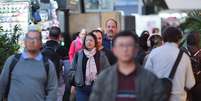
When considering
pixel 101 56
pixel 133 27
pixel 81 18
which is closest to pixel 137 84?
pixel 101 56

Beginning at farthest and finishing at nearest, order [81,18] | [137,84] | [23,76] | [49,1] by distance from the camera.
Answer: [81,18] < [49,1] < [23,76] < [137,84]

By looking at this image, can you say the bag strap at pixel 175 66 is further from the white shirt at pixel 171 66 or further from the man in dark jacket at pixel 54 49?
the man in dark jacket at pixel 54 49

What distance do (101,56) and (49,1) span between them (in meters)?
5.89

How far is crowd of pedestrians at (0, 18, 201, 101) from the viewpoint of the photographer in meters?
5.67

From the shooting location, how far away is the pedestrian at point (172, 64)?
25.9 feet

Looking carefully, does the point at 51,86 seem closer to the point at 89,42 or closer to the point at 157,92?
the point at 89,42

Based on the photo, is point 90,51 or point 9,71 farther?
point 90,51

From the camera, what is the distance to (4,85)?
766cm

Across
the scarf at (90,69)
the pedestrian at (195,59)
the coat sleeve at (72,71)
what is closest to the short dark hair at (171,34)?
the pedestrian at (195,59)

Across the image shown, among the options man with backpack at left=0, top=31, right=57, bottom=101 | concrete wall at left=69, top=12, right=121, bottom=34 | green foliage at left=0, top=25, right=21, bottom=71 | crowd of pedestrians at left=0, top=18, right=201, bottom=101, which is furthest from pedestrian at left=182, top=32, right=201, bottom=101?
concrete wall at left=69, top=12, right=121, bottom=34

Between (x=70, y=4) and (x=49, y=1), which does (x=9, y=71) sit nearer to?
(x=49, y=1)

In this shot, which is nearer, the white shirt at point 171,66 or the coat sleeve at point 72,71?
the white shirt at point 171,66

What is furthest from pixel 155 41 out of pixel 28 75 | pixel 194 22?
pixel 28 75

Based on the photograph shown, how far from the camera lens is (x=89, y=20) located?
19906 mm
